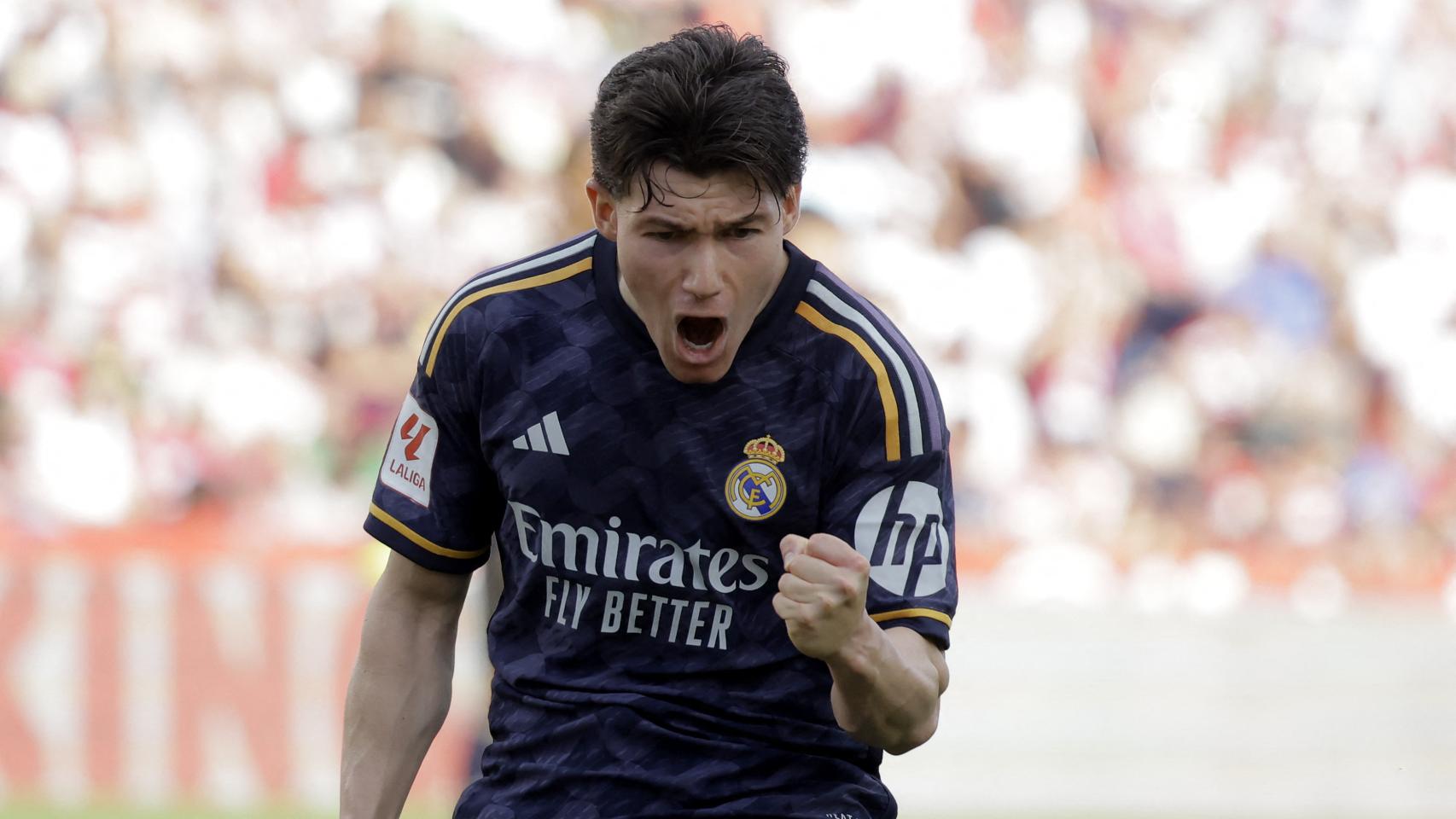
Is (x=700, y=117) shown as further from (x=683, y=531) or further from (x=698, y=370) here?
(x=683, y=531)

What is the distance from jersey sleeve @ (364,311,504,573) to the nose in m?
0.51

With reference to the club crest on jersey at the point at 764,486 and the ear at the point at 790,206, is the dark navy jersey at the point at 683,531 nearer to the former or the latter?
the club crest on jersey at the point at 764,486

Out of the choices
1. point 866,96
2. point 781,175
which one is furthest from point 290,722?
point 781,175

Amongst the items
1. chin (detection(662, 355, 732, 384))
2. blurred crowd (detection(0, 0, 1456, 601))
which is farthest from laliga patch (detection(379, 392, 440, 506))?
blurred crowd (detection(0, 0, 1456, 601))

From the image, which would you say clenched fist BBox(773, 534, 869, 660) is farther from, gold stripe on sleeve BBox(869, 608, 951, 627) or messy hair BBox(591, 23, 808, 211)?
messy hair BBox(591, 23, 808, 211)

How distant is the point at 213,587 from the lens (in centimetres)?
946

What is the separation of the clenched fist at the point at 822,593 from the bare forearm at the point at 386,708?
102 centimetres

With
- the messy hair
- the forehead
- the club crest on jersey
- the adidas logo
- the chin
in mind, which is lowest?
the club crest on jersey

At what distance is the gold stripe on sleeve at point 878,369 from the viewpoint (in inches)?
125

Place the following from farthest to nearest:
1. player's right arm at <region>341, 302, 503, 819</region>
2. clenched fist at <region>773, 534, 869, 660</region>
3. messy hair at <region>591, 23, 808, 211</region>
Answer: player's right arm at <region>341, 302, 503, 819</region>, messy hair at <region>591, 23, 808, 211</region>, clenched fist at <region>773, 534, 869, 660</region>

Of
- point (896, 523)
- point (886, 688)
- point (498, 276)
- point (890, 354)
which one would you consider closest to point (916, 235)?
point (498, 276)

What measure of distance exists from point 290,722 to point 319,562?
0.80 meters

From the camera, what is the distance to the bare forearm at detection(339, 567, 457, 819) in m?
3.51

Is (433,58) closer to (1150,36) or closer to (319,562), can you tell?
(319,562)
